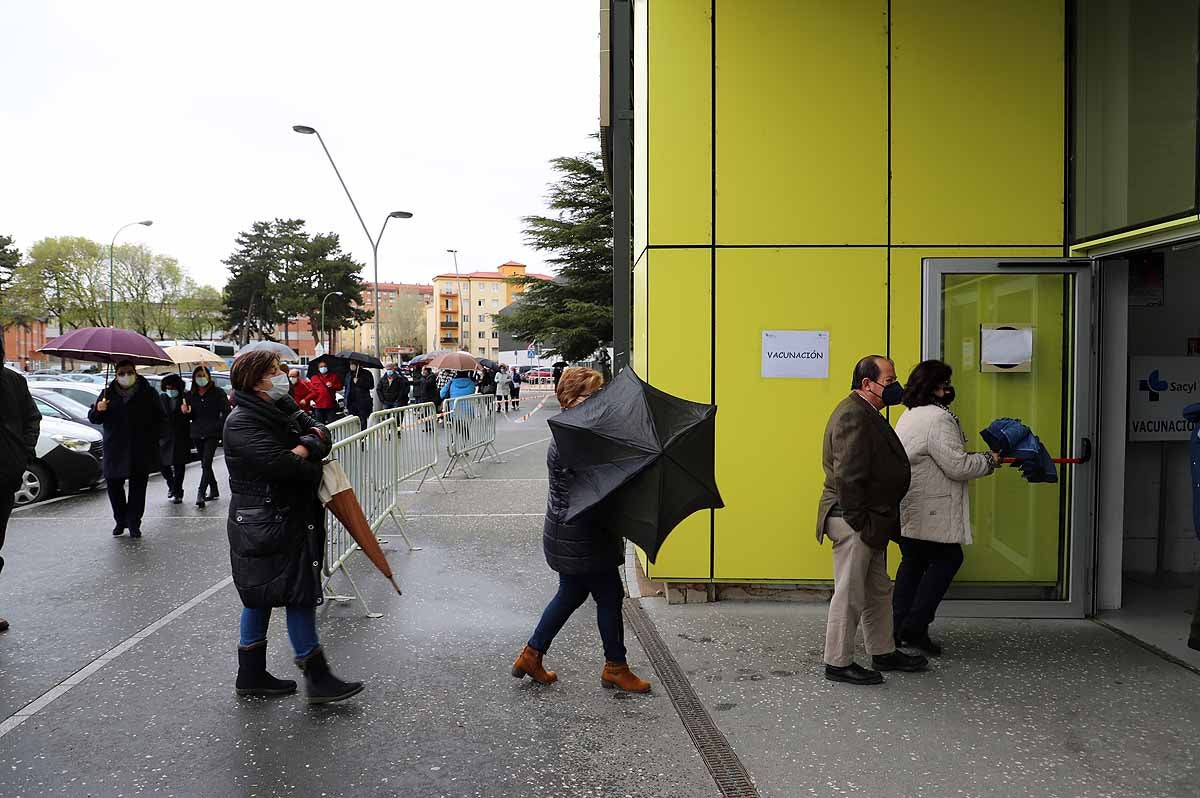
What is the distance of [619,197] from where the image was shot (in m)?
9.15

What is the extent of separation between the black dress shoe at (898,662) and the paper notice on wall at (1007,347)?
7.09 feet

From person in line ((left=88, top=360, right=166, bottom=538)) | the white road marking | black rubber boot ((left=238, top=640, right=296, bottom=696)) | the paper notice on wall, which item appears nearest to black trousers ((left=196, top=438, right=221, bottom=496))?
person in line ((left=88, top=360, right=166, bottom=538))

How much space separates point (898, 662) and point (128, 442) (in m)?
7.45

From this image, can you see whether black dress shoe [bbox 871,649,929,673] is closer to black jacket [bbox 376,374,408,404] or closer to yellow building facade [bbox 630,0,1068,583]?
yellow building facade [bbox 630,0,1068,583]

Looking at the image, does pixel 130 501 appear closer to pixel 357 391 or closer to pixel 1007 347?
pixel 1007 347

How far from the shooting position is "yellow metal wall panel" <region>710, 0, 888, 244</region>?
6.20 meters

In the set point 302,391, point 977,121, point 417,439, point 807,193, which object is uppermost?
point 977,121

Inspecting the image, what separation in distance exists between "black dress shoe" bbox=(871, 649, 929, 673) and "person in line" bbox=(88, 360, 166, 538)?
23.7ft

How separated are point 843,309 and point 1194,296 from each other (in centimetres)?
324

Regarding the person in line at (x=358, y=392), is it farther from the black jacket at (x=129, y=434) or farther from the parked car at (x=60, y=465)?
the black jacket at (x=129, y=434)

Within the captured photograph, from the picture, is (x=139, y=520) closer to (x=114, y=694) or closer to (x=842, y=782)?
(x=114, y=694)

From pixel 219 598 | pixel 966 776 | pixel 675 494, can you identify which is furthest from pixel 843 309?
pixel 219 598

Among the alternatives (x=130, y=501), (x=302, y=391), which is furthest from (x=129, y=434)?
(x=302, y=391)

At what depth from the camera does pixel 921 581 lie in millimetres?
5422
